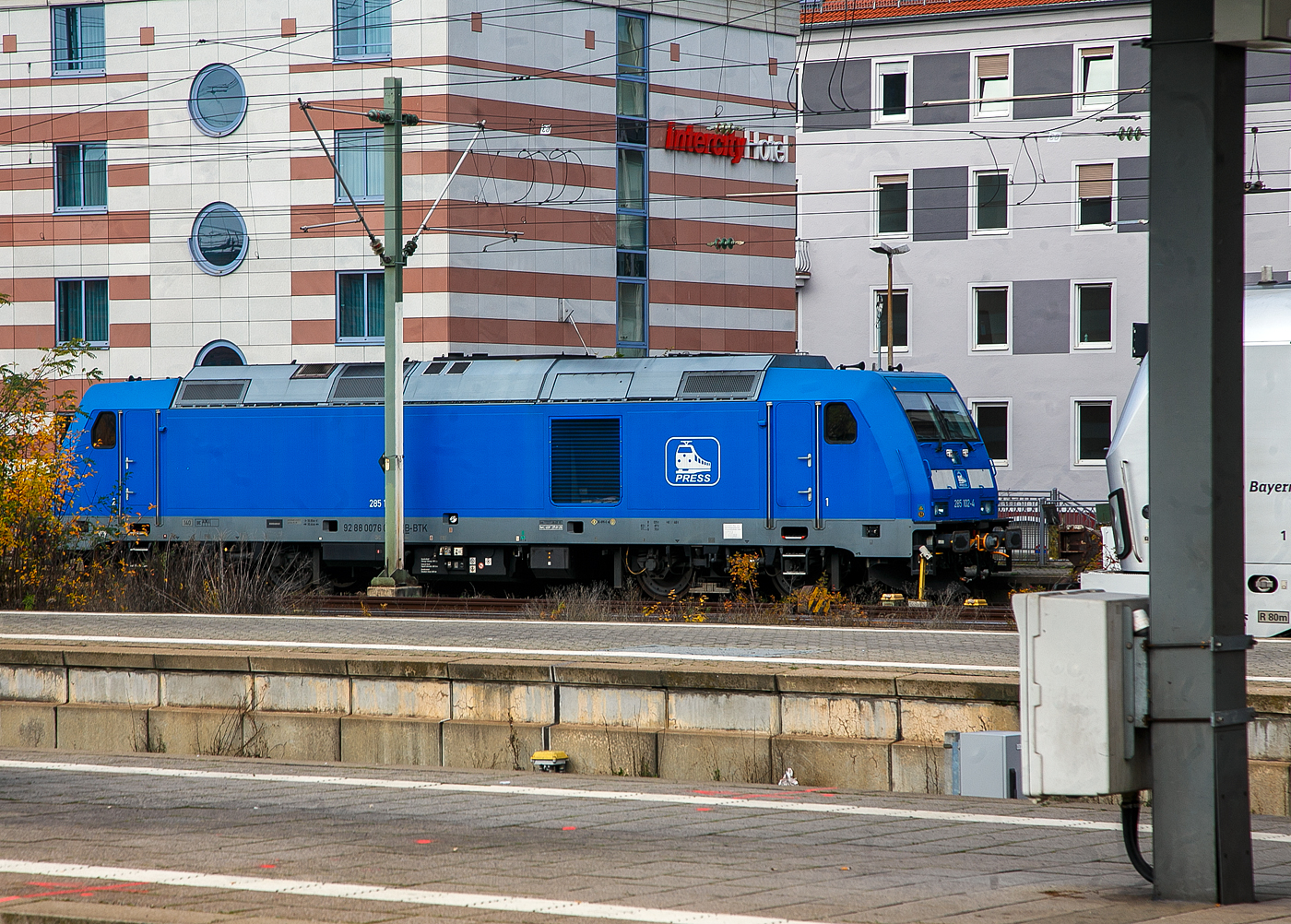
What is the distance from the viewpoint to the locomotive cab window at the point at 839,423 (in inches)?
788

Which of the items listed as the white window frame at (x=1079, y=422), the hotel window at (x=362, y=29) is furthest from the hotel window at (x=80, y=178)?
the white window frame at (x=1079, y=422)

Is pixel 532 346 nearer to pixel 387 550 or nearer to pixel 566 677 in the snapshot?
pixel 387 550

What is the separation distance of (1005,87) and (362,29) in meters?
17.3

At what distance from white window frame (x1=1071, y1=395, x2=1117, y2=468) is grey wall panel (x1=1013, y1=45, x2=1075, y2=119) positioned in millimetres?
7363

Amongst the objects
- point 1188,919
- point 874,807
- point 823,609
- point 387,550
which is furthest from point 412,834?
point 387,550

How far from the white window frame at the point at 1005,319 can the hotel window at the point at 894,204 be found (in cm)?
257

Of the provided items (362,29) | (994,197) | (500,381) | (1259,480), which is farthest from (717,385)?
(994,197)

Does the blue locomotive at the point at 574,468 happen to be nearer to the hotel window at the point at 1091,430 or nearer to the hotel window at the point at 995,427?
the hotel window at the point at 1091,430

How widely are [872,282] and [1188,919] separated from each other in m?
38.7

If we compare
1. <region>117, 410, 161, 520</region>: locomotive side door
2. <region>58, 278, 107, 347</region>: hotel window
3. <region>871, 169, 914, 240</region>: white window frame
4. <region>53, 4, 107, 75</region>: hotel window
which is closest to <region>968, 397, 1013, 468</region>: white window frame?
<region>871, 169, 914, 240</region>: white window frame

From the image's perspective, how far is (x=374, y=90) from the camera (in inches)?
1332

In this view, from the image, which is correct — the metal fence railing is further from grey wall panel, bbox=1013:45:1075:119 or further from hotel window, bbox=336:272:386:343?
hotel window, bbox=336:272:386:343

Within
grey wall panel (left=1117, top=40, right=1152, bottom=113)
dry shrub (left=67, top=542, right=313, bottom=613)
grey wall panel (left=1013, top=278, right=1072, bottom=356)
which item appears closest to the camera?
dry shrub (left=67, top=542, right=313, bottom=613)

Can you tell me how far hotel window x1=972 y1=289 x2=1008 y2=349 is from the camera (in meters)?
41.4
